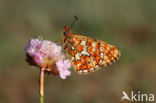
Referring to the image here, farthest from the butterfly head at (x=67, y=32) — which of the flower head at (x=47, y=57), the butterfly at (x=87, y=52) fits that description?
the flower head at (x=47, y=57)

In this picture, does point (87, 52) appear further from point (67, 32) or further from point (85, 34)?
point (85, 34)

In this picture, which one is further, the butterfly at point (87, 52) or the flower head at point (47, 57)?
the butterfly at point (87, 52)

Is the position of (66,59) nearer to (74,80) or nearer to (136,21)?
(74,80)

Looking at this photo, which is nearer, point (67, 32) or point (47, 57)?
point (47, 57)

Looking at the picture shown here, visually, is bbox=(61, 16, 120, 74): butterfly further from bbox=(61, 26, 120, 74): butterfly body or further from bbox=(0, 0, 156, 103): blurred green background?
bbox=(0, 0, 156, 103): blurred green background

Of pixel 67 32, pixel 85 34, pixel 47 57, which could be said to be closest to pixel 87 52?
pixel 67 32

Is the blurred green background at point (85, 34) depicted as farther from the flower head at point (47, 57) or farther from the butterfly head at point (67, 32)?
the flower head at point (47, 57)

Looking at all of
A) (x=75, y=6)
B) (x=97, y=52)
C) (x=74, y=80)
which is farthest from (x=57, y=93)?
(x=75, y=6)
